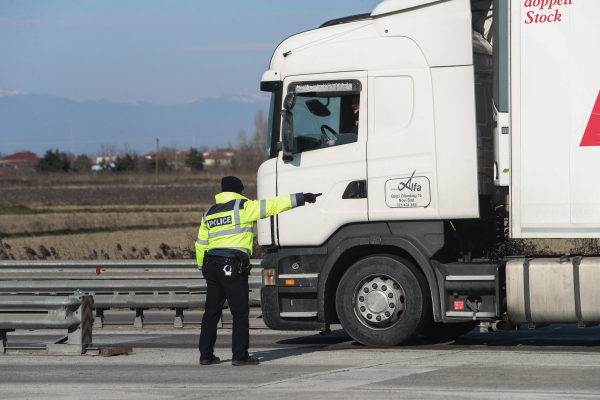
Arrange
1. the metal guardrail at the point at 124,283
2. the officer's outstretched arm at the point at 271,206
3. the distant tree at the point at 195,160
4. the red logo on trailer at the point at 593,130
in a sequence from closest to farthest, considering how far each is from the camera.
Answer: the officer's outstretched arm at the point at 271,206 → the red logo on trailer at the point at 593,130 → the metal guardrail at the point at 124,283 → the distant tree at the point at 195,160

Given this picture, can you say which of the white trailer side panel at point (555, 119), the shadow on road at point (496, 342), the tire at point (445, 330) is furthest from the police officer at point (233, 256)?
the tire at point (445, 330)

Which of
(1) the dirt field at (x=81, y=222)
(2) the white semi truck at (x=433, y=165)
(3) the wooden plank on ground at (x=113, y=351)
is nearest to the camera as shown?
(2) the white semi truck at (x=433, y=165)

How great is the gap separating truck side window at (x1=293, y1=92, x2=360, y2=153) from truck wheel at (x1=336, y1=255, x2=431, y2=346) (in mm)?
1342

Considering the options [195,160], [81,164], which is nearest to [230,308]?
[195,160]

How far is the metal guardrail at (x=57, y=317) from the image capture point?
8.20m

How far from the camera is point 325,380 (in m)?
6.49

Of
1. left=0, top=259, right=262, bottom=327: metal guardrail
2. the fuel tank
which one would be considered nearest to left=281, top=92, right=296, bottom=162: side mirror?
the fuel tank

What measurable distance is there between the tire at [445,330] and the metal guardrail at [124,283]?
2423mm

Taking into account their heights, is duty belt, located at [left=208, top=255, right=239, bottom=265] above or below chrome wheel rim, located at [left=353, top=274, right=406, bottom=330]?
above

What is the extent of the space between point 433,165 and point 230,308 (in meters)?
2.50

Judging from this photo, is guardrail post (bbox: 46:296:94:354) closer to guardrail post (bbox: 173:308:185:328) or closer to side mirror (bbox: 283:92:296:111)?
guardrail post (bbox: 173:308:185:328)

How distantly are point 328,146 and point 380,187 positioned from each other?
732 mm

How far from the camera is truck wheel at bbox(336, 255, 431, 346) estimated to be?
806cm

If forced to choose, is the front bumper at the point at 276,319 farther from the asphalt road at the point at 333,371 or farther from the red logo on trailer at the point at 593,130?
the red logo on trailer at the point at 593,130
